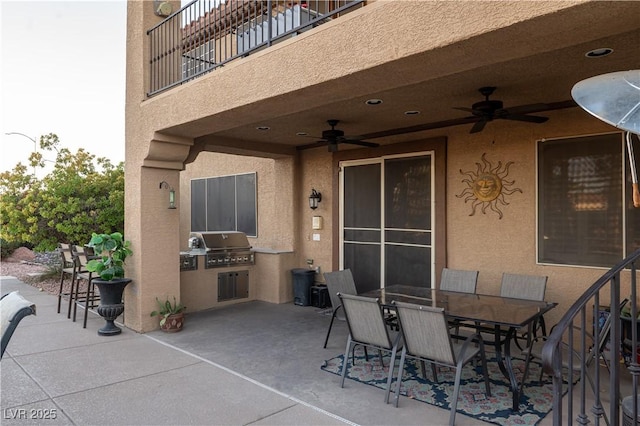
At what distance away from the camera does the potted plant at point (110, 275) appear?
19.5 ft

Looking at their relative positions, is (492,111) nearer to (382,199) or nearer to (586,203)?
(586,203)

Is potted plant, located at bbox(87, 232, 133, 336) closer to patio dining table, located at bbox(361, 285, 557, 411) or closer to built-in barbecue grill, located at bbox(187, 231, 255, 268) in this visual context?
built-in barbecue grill, located at bbox(187, 231, 255, 268)

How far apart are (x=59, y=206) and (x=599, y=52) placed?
32.6ft

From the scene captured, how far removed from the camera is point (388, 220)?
23.5 feet

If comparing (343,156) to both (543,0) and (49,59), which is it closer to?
(543,0)

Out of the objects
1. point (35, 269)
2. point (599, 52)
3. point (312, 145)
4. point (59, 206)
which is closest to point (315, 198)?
point (312, 145)

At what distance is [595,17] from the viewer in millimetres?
→ 2461

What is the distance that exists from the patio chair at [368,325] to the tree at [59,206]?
25.3 feet

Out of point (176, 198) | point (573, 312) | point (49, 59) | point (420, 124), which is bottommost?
point (573, 312)

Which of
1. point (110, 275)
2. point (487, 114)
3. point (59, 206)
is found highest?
point (487, 114)

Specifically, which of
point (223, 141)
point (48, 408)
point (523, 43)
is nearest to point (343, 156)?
point (223, 141)

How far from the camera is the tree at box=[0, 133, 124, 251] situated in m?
9.48

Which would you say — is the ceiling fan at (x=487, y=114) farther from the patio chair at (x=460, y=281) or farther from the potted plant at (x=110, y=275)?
the potted plant at (x=110, y=275)

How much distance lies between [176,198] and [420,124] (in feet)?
12.9
